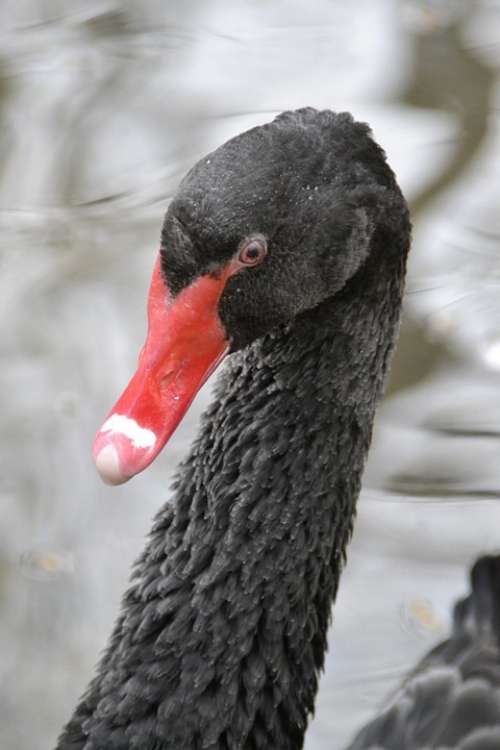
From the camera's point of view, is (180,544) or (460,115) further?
(460,115)

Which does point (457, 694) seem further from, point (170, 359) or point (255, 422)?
point (170, 359)

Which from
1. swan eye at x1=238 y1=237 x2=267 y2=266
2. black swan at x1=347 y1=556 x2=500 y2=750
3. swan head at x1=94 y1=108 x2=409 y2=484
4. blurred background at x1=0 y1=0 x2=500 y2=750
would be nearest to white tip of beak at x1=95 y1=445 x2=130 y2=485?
swan head at x1=94 y1=108 x2=409 y2=484

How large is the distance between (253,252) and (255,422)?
31 cm

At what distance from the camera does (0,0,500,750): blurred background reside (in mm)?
2963

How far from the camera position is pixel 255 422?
2.12 meters

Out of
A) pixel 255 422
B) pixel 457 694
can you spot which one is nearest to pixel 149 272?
pixel 255 422

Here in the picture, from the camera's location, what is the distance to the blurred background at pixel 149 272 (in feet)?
9.72

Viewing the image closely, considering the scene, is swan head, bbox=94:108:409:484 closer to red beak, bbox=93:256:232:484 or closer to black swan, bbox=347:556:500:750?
red beak, bbox=93:256:232:484

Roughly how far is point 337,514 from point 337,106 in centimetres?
235

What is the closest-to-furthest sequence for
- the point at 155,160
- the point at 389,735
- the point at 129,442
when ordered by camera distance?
the point at 129,442
the point at 389,735
the point at 155,160

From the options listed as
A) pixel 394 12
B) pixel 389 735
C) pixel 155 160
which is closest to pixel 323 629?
pixel 389 735

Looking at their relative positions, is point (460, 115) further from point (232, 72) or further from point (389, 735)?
point (389, 735)

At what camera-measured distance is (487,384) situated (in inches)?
138

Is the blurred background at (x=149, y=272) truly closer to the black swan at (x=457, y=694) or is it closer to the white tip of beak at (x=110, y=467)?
the black swan at (x=457, y=694)
